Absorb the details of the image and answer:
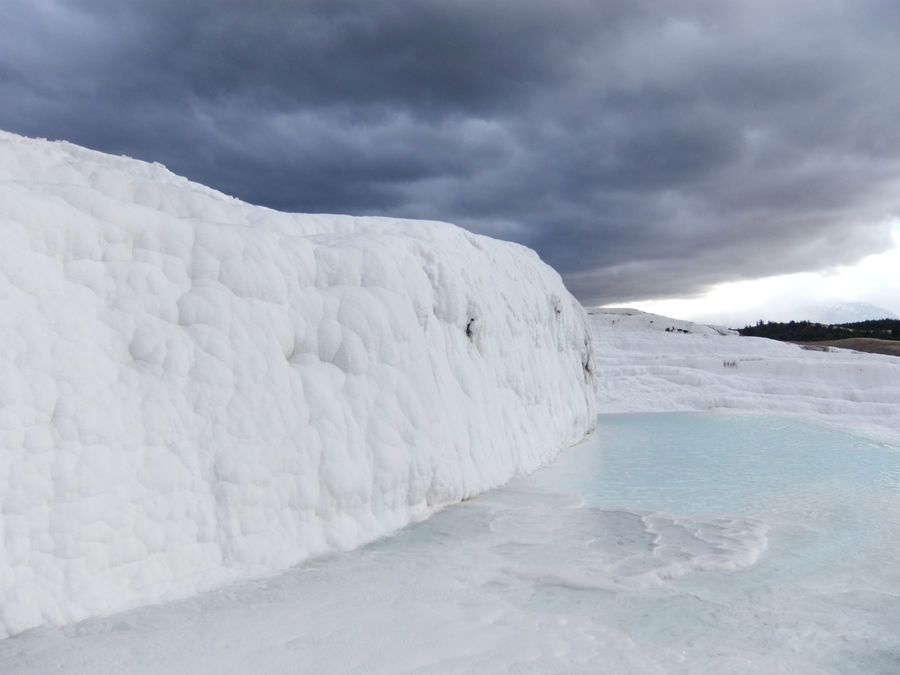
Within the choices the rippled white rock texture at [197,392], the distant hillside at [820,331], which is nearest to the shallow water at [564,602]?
the rippled white rock texture at [197,392]

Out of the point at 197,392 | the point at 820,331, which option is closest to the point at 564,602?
the point at 197,392

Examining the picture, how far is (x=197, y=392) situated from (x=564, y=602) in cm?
270

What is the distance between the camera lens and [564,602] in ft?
12.0

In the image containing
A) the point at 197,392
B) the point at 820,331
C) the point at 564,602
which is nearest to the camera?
the point at 564,602

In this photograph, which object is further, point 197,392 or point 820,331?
point 820,331

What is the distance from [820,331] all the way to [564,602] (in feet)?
146

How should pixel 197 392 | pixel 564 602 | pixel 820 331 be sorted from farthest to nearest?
pixel 820 331
pixel 197 392
pixel 564 602

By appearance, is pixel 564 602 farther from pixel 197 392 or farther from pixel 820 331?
pixel 820 331

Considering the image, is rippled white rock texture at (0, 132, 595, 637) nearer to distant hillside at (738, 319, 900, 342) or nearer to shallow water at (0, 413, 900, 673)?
shallow water at (0, 413, 900, 673)

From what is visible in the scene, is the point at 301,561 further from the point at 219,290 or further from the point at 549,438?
the point at 549,438

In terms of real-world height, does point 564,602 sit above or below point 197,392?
below

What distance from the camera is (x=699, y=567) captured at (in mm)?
4277

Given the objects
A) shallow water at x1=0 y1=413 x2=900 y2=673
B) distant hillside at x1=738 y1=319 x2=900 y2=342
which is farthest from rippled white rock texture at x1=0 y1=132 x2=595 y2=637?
distant hillside at x1=738 y1=319 x2=900 y2=342

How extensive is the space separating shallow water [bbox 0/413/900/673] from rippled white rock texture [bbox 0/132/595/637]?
0.31 m
